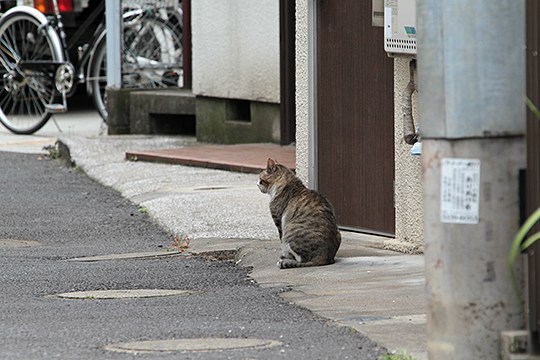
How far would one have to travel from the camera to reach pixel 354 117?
388 inches

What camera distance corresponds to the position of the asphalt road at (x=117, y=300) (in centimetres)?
623

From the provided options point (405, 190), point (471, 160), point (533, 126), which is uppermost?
point (533, 126)

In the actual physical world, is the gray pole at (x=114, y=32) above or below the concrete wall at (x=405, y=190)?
above

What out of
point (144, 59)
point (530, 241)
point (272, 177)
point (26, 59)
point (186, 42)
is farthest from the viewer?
point (144, 59)

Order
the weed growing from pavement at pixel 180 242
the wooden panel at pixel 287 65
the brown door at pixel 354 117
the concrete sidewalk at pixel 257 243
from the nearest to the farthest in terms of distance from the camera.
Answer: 1. the concrete sidewalk at pixel 257 243
2. the brown door at pixel 354 117
3. the weed growing from pavement at pixel 180 242
4. the wooden panel at pixel 287 65

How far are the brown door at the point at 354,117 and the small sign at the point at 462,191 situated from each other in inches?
174

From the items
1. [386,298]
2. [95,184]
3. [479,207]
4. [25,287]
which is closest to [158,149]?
[95,184]

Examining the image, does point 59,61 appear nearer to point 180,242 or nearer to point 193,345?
point 180,242

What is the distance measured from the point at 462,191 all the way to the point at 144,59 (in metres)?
12.7

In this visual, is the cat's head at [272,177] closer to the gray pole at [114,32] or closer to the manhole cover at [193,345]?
the manhole cover at [193,345]

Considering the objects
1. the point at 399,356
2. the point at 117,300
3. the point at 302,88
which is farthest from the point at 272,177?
the point at 399,356

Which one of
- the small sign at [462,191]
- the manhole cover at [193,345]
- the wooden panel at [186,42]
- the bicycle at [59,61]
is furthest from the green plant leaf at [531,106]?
the bicycle at [59,61]

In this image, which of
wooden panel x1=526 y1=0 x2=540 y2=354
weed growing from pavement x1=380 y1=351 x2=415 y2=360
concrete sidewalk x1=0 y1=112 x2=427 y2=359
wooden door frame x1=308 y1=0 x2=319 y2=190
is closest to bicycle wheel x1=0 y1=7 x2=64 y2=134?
concrete sidewalk x1=0 y1=112 x2=427 y2=359

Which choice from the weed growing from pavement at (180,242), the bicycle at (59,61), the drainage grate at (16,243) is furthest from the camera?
the bicycle at (59,61)
